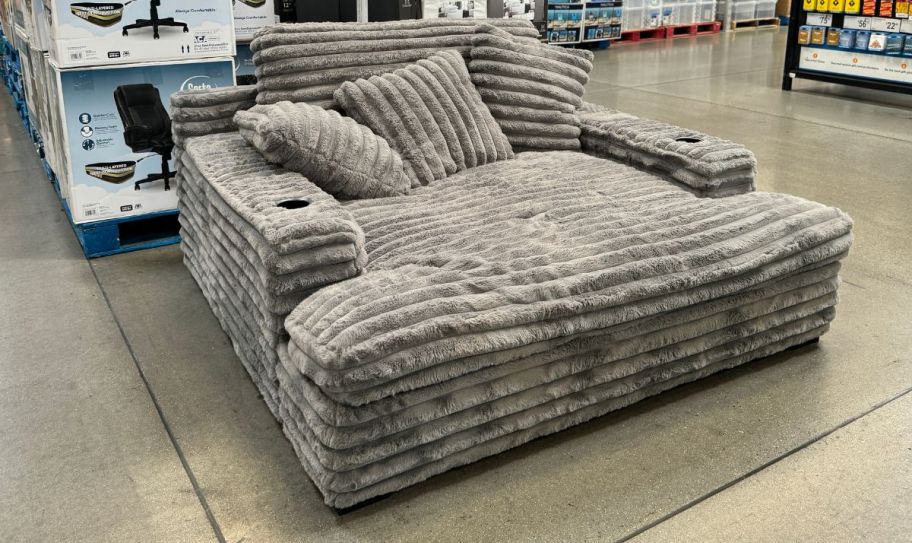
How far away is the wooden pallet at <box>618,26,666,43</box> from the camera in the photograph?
33.1ft

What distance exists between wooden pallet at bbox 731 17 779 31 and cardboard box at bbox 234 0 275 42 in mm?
8612

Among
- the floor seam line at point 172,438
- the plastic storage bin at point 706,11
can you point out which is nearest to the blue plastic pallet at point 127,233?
the floor seam line at point 172,438

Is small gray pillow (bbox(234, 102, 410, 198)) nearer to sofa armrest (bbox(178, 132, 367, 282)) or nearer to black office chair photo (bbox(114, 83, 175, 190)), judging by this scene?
sofa armrest (bbox(178, 132, 367, 282))

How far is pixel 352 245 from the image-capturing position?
1.97 metres

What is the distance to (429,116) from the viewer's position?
276cm

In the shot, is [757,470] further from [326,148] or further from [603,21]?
[603,21]

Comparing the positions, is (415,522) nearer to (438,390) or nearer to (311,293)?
(438,390)

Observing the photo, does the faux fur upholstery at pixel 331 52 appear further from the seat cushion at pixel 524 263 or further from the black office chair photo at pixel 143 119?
the black office chair photo at pixel 143 119

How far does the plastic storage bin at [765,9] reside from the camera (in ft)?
37.0

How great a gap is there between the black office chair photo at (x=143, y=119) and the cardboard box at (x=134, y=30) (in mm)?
115

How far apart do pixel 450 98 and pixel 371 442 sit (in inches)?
56.0

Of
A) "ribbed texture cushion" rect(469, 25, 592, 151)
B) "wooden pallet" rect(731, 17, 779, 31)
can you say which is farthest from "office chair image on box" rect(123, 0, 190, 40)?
"wooden pallet" rect(731, 17, 779, 31)

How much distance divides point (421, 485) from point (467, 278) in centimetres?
47

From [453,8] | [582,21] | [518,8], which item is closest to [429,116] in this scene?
[453,8]
